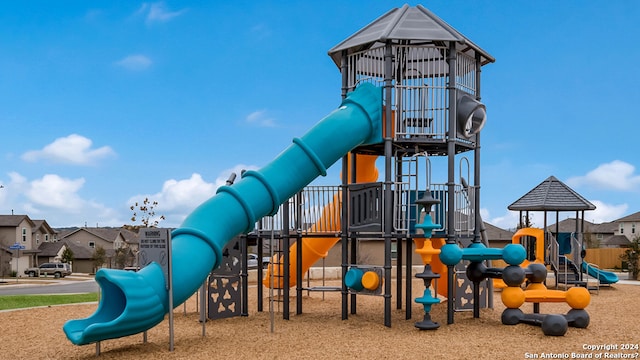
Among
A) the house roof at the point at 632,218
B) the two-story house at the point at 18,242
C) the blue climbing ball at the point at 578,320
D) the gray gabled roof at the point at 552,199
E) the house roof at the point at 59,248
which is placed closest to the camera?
the blue climbing ball at the point at 578,320

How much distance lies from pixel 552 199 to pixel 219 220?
50.3 feet

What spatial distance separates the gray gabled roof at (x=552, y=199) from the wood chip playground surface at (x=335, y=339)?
23.0 ft

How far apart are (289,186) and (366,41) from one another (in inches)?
143

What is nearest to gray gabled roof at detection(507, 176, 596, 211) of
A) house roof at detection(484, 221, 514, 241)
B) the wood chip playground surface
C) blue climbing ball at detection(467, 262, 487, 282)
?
the wood chip playground surface

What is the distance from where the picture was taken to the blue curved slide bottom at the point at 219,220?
31.6ft

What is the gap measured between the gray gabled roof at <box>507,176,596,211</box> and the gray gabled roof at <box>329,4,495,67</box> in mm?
9276

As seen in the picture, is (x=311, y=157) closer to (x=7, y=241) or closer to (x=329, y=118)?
(x=329, y=118)

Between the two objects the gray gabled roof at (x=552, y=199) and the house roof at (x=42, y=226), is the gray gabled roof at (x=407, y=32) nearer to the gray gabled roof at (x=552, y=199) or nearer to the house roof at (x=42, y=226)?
the gray gabled roof at (x=552, y=199)

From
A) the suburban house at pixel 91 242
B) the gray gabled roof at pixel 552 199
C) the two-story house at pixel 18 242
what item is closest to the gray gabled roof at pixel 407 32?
the gray gabled roof at pixel 552 199

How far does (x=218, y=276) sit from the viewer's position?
14.7 meters

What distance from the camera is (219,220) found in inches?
435

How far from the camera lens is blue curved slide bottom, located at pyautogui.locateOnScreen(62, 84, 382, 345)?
9.64m

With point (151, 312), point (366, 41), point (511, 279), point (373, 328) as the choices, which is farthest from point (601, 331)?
point (151, 312)

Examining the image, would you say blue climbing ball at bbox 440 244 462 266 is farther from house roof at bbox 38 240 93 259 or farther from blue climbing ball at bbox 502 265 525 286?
house roof at bbox 38 240 93 259
